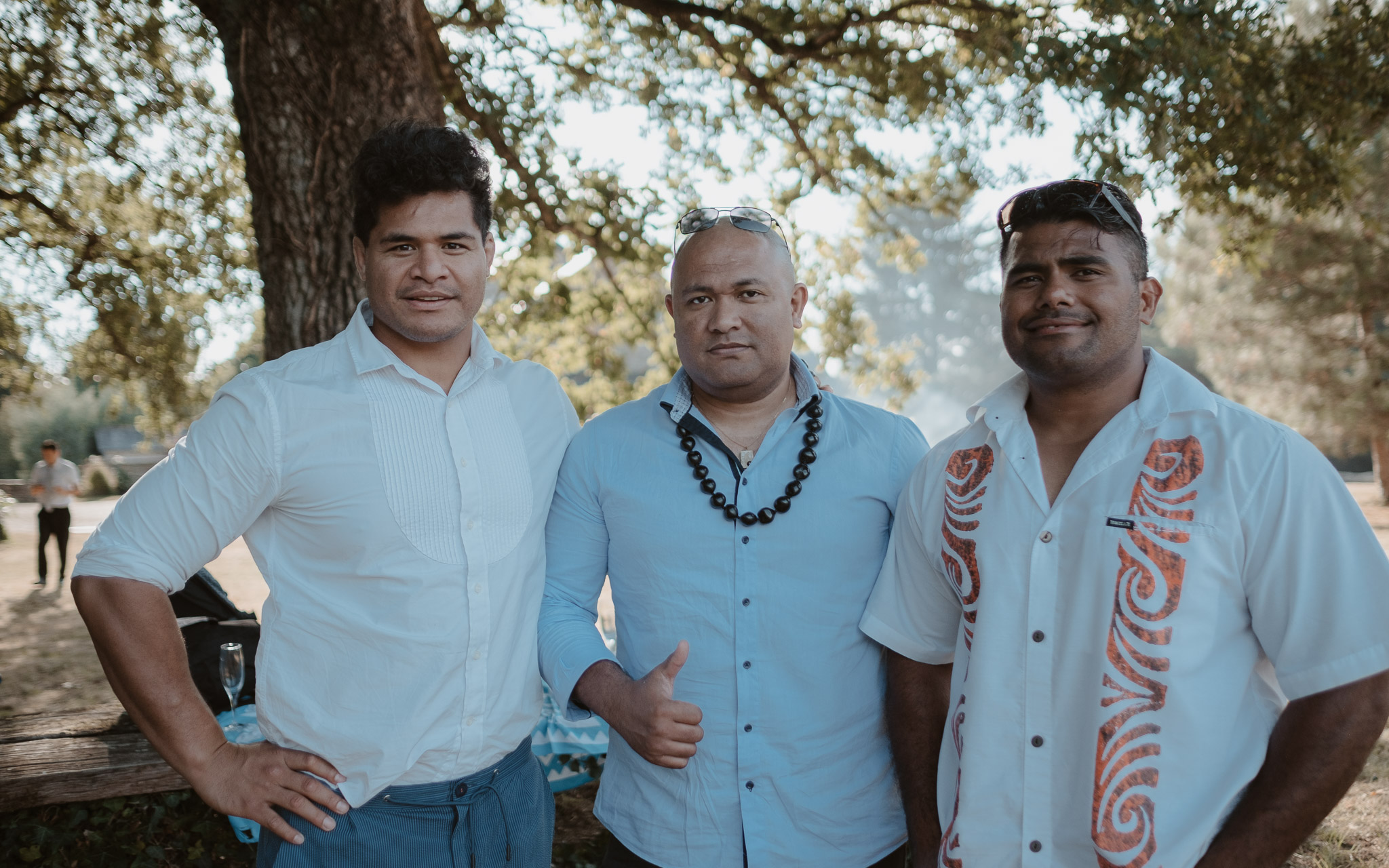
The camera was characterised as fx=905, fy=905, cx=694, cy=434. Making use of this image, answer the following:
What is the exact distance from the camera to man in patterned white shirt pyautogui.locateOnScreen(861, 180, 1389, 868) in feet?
5.87

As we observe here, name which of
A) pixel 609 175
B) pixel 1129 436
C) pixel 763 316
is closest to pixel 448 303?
pixel 763 316

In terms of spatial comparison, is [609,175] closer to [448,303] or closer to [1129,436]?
[448,303]

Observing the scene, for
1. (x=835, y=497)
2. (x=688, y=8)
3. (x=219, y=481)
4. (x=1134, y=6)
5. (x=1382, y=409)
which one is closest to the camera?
(x=219, y=481)

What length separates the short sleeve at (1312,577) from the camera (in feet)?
5.67

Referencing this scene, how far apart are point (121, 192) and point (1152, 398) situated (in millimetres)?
12698

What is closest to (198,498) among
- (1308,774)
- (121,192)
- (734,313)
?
(734,313)

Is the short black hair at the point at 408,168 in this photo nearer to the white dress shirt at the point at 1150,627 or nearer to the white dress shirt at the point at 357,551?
the white dress shirt at the point at 357,551

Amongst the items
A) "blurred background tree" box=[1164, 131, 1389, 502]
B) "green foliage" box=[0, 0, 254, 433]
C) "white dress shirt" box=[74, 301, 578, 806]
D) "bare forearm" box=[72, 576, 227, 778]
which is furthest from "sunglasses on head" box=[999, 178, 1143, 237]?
"blurred background tree" box=[1164, 131, 1389, 502]

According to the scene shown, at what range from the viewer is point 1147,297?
2.21 meters

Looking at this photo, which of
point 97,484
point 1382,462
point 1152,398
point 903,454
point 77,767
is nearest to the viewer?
point 1152,398

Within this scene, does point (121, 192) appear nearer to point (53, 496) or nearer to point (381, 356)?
point (53, 496)

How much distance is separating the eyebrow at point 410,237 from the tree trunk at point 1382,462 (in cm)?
2342

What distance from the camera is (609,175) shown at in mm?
8430

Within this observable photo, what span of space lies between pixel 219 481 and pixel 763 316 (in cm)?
148
